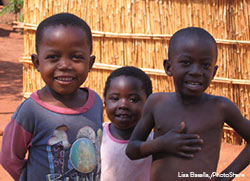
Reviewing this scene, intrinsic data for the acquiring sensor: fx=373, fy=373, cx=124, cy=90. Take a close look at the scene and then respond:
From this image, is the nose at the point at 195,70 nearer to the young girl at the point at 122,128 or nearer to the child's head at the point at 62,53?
the child's head at the point at 62,53

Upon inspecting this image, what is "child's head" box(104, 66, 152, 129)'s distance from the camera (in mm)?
2420

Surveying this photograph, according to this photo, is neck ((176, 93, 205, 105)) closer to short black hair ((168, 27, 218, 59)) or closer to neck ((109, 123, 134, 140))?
short black hair ((168, 27, 218, 59))

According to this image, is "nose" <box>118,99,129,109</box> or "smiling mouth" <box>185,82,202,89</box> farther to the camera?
"nose" <box>118,99,129,109</box>

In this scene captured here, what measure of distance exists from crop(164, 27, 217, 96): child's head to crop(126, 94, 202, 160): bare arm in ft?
0.61

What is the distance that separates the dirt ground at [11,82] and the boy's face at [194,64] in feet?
9.47

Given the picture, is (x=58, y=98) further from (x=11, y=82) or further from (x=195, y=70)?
(x=11, y=82)

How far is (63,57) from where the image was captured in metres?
1.80

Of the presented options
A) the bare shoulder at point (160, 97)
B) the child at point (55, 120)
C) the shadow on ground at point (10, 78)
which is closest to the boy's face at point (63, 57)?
the child at point (55, 120)

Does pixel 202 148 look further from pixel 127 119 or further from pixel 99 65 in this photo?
pixel 99 65

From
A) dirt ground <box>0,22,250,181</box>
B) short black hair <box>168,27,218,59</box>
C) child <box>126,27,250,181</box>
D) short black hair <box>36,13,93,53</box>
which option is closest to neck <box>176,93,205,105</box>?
child <box>126,27,250,181</box>

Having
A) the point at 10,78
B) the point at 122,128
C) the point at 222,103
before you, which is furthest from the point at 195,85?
the point at 10,78

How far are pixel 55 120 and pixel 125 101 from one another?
27.2 inches

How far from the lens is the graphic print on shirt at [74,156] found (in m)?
1.84

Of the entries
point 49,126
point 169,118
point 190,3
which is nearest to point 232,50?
point 190,3
